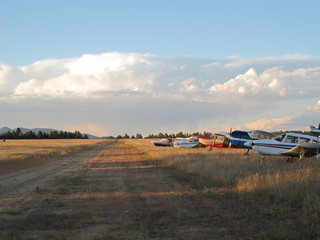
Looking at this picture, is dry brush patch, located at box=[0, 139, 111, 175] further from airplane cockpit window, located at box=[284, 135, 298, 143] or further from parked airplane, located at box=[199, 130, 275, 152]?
airplane cockpit window, located at box=[284, 135, 298, 143]

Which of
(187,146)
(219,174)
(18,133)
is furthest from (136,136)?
(219,174)

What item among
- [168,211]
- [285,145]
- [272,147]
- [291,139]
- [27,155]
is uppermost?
[291,139]

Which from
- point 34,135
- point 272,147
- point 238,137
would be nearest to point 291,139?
point 272,147

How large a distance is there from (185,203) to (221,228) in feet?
8.81

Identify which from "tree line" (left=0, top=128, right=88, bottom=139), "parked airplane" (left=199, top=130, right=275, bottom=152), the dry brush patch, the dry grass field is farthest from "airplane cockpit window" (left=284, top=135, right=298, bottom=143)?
"tree line" (left=0, top=128, right=88, bottom=139)

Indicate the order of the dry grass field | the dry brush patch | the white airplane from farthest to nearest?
the dry brush patch → the white airplane → the dry grass field

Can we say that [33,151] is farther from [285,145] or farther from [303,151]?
[303,151]

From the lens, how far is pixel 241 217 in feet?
25.2

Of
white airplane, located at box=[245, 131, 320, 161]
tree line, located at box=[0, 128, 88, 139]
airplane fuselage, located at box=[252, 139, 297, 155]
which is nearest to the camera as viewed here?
white airplane, located at box=[245, 131, 320, 161]

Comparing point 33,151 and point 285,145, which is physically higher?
point 285,145

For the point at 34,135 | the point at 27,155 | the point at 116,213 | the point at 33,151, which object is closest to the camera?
the point at 116,213

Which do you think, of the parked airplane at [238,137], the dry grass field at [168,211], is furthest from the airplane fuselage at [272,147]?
the dry grass field at [168,211]

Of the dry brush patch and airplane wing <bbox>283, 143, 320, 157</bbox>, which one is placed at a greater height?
airplane wing <bbox>283, 143, 320, 157</bbox>

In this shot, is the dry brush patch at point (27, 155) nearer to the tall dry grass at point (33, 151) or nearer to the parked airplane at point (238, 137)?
the tall dry grass at point (33, 151)
